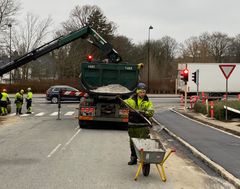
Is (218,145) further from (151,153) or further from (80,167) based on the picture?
(151,153)

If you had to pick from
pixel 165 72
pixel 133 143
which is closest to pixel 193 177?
pixel 133 143

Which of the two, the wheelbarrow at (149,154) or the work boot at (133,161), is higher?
the wheelbarrow at (149,154)

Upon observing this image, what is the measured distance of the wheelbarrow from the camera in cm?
850

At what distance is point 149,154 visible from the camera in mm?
8523

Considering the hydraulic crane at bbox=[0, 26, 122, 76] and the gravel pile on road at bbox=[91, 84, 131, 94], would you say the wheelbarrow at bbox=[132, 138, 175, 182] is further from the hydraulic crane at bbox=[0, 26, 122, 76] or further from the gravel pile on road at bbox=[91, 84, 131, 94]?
the hydraulic crane at bbox=[0, 26, 122, 76]

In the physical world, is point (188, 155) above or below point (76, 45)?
below

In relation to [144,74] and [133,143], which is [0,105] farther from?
[144,74]

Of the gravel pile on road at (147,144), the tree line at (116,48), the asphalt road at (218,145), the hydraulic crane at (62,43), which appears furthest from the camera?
the tree line at (116,48)

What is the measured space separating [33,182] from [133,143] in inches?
86.4

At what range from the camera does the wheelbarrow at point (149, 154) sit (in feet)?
27.9

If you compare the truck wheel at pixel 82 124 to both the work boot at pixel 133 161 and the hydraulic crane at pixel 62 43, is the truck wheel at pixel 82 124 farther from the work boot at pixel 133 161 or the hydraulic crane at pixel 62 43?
the work boot at pixel 133 161

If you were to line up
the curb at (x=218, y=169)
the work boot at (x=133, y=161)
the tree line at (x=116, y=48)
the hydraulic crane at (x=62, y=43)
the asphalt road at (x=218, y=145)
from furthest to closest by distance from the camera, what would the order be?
the tree line at (x=116, y=48) < the hydraulic crane at (x=62, y=43) < the asphalt road at (x=218, y=145) < the work boot at (x=133, y=161) < the curb at (x=218, y=169)

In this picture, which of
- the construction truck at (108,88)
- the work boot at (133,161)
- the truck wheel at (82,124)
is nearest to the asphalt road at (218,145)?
the work boot at (133,161)

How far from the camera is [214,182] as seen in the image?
8930 mm
